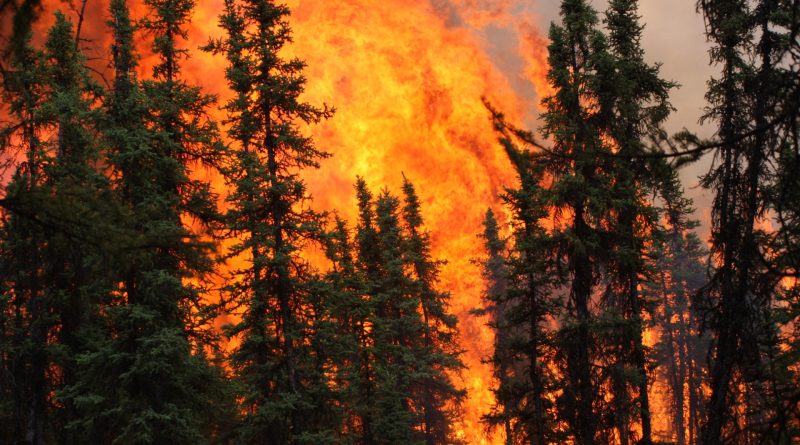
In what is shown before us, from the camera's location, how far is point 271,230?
53.2ft

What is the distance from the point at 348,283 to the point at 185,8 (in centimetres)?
1224

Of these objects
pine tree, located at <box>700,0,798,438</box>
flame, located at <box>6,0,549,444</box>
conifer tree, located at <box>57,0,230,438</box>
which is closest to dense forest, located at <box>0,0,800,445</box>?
conifer tree, located at <box>57,0,230,438</box>

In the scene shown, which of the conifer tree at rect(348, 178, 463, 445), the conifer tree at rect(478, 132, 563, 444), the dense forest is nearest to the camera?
the dense forest

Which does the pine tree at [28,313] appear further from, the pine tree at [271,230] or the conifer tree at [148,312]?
the pine tree at [271,230]

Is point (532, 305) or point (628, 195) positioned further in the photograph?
point (532, 305)

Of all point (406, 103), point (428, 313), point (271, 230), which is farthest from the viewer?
point (406, 103)

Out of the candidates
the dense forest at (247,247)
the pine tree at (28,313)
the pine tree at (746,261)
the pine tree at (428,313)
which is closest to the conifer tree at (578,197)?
the dense forest at (247,247)

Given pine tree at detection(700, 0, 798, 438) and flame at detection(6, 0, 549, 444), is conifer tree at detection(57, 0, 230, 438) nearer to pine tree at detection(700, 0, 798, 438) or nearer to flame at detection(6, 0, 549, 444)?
pine tree at detection(700, 0, 798, 438)

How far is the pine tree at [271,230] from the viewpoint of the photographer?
16078 mm

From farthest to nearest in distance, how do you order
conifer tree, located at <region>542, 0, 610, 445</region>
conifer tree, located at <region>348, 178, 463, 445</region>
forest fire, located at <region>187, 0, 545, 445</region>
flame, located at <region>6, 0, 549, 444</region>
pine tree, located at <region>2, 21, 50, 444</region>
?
forest fire, located at <region>187, 0, 545, 445</region> < flame, located at <region>6, 0, 549, 444</region> < conifer tree, located at <region>348, 178, 463, 445</region> < conifer tree, located at <region>542, 0, 610, 445</region> < pine tree, located at <region>2, 21, 50, 444</region>

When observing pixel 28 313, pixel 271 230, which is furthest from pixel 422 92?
pixel 28 313

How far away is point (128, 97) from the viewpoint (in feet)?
49.2

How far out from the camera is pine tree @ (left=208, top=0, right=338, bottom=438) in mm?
16078

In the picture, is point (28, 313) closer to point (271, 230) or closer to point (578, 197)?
point (271, 230)
